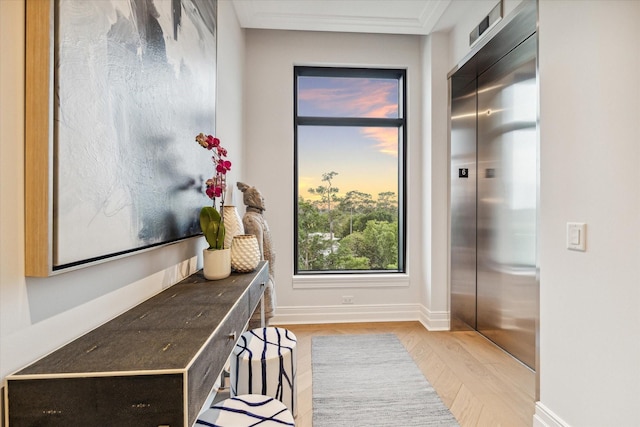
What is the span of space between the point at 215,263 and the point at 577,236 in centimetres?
169

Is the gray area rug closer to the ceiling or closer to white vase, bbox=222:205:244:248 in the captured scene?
white vase, bbox=222:205:244:248

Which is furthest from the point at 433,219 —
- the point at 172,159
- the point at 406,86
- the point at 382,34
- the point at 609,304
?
the point at 172,159

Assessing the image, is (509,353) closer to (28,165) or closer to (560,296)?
(560,296)

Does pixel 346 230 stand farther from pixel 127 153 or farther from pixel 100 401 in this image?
pixel 100 401

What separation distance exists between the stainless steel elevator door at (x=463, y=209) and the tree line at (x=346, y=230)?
25.7 inches

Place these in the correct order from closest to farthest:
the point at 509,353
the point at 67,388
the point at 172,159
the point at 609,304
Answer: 1. the point at 67,388
2. the point at 609,304
3. the point at 172,159
4. the point at 509,353

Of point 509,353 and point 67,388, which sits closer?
point 67,388

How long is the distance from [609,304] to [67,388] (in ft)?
6.03

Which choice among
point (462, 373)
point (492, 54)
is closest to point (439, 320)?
point (462, 373)

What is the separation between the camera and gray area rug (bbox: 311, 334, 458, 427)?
5.75 feet

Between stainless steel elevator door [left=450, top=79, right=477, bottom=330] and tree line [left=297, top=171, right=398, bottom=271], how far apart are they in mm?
652

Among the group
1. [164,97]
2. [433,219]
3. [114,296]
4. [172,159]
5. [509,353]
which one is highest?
[164,97]

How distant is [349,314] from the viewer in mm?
3250

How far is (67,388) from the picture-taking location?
0.67 meters
